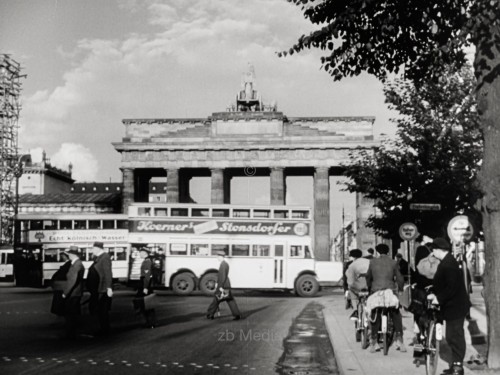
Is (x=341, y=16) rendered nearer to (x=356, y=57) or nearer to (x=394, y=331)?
(x=356, y=57)

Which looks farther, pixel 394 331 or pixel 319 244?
pixel 319 244

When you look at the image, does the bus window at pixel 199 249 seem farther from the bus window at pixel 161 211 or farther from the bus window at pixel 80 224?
the bus window at pixel 80 224

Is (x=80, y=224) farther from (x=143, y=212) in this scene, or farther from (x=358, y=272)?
(x=358, y=272)

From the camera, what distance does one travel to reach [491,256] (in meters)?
9.66

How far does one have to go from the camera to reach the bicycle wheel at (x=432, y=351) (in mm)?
8945

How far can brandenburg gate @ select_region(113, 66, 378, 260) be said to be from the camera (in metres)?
69.9

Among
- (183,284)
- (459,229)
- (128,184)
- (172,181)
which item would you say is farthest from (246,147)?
(459,229)

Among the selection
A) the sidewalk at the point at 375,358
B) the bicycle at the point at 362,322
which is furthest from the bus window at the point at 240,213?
the bicycle at the point at 362,322

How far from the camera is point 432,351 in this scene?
8977mm

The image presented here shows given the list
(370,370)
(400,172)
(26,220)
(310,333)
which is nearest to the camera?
(370,370)

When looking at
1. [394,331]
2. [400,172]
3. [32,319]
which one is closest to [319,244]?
[400,172]

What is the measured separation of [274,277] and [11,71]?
35.3m

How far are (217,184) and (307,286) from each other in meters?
37.9

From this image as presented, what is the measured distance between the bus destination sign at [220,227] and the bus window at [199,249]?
2.04 feet
